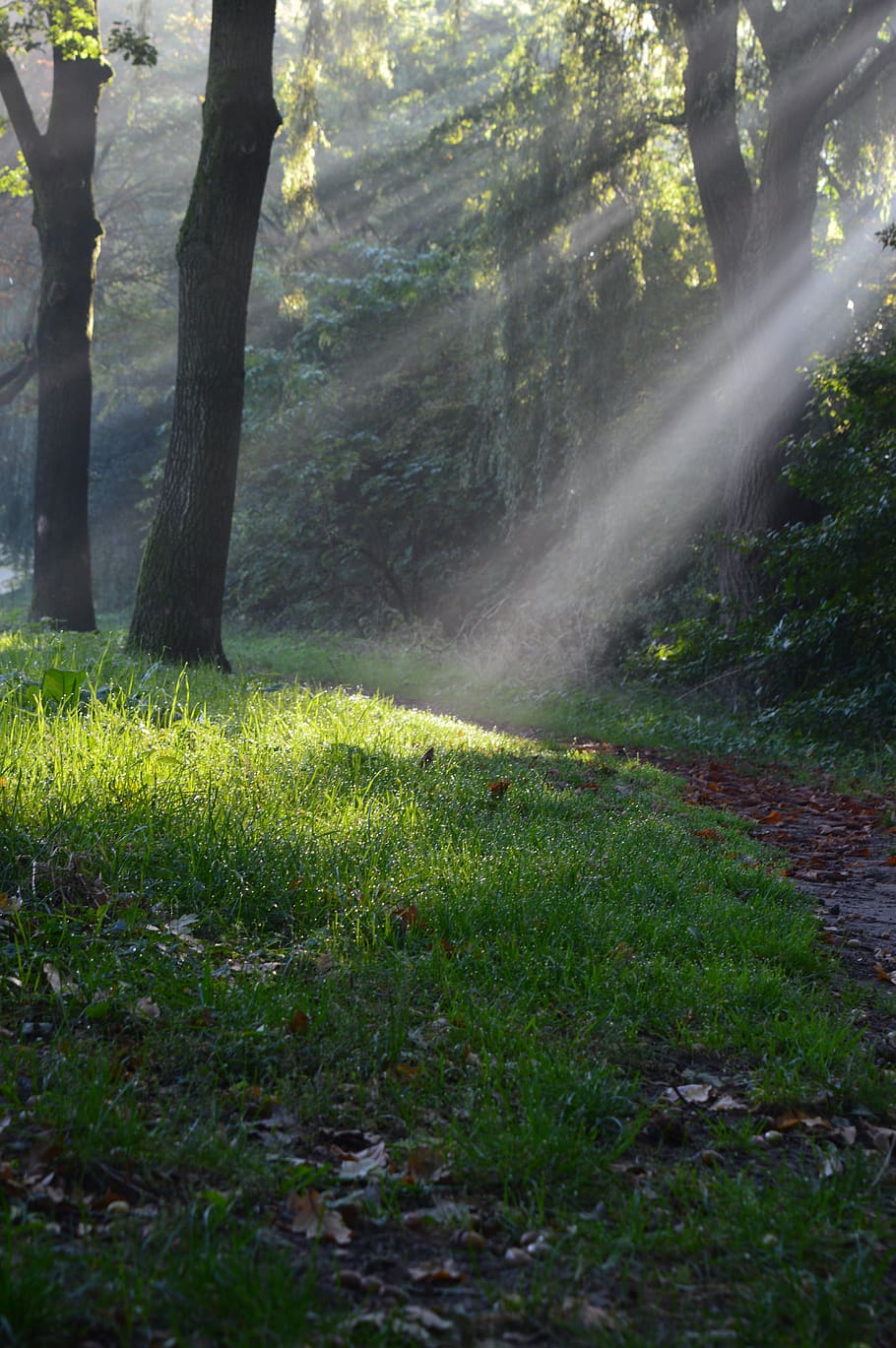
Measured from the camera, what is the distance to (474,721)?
12.6 metres

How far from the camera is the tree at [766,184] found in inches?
465

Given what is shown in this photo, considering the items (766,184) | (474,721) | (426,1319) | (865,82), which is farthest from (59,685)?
(865,82)

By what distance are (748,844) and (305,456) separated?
19.8 metres

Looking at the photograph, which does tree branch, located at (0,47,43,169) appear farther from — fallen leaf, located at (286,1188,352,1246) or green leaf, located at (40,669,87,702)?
fallen leaf, located at (286,1188,352,1246)

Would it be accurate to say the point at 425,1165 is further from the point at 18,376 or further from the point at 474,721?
the point at 18,376

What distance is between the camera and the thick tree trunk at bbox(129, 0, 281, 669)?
32.2 ft

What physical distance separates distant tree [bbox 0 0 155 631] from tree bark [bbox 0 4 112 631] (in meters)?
0.01

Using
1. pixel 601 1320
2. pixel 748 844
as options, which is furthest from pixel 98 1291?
pixel 748 844

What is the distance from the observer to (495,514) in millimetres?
20969

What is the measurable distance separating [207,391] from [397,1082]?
8.62 metres

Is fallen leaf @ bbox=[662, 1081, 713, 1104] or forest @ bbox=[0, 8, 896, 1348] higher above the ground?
forest @ bbox=[0, 8, 896, 1348]

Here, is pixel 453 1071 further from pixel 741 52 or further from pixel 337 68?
pixel 741 52

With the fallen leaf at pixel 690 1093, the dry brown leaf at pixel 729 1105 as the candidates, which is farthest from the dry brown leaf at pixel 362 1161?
the dry brown leaf at pixel 729 1105

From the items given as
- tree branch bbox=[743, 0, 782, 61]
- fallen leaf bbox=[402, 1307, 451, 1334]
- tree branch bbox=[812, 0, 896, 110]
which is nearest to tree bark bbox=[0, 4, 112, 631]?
tree branch bbox=[743, 0, 782, 61]
